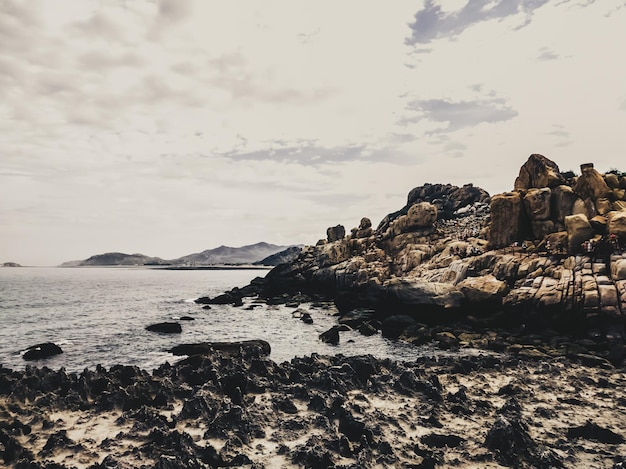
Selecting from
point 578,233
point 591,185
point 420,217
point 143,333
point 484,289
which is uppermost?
point 591,185

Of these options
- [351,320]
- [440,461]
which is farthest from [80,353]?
[440,461]

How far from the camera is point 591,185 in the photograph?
147ft

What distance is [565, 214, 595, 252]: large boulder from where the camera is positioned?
1566 inches

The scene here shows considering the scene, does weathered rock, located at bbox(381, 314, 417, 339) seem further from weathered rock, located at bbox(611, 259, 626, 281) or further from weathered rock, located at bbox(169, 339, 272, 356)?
weathered rock, located at bbox(611, 259, 626, 281)

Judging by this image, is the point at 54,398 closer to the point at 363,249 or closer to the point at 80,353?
the point at 80,353

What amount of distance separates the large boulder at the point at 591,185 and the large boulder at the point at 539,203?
331 centimetres

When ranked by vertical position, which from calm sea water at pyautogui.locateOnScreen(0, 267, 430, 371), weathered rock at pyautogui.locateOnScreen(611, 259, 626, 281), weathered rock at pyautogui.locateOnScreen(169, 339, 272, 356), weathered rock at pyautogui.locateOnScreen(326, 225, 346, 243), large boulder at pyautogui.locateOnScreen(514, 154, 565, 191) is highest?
large boulder at pyautogui.locateOnScreen(514, 154, 565, 191)

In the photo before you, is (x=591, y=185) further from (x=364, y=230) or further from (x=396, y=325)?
(x=364, y=230)

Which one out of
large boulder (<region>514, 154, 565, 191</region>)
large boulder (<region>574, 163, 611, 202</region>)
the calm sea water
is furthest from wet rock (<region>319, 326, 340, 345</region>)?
large boulder (<region>514, 154, 565, 191</region>)

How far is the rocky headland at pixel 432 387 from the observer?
15680 mm

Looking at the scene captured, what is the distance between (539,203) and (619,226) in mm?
11105

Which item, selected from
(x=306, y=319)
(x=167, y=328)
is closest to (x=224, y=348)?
(x=167, y=328)

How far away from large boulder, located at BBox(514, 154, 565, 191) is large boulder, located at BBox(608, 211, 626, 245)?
12.3 m

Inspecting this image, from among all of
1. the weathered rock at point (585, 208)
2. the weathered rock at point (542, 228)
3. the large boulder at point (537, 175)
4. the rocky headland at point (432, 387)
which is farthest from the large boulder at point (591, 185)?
the weathered rock at point (542, 228)
